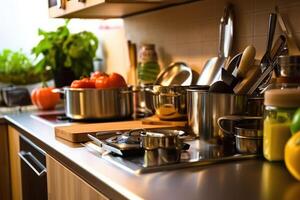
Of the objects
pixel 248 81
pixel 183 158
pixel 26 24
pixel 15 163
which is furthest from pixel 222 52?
pixel 26 24

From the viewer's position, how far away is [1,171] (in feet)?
7.39

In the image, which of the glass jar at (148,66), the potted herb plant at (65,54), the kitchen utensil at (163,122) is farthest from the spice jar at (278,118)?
the potted herb plant at (65,54)

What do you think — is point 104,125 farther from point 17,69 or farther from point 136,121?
point 17,69

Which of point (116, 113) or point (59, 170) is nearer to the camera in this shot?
point (59, 170)

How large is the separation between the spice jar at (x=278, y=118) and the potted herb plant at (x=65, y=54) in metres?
1.76

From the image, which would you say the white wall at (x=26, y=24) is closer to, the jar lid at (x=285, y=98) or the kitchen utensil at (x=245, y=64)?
the kitchen utensil at (x=245, y=64)

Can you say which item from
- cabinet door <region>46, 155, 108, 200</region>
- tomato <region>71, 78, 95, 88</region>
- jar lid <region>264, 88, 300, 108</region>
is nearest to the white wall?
tomato <region>71, 78, 95, 88</region>

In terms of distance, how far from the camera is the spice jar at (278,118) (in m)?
1.01

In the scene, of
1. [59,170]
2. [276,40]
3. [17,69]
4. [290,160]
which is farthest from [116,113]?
[17,69]

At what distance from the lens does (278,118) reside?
1.03 meters

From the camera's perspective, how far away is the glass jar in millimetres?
2098

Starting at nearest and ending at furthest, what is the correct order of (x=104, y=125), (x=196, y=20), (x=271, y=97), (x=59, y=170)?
1. (x=271, y=97)
2. (x=59, y=170)
3. (x=104, y=125)
4. (x=196, y=20)

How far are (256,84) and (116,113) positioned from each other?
2.27 ft

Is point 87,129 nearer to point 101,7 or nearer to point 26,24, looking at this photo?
point 101,7
